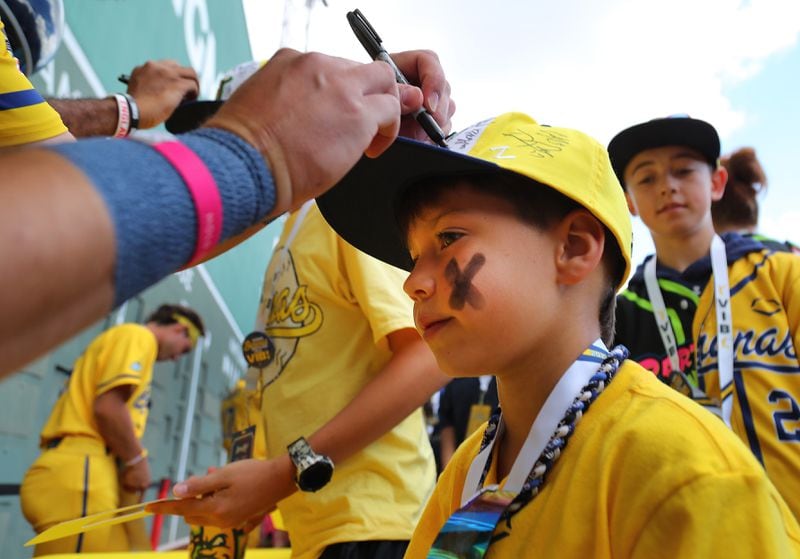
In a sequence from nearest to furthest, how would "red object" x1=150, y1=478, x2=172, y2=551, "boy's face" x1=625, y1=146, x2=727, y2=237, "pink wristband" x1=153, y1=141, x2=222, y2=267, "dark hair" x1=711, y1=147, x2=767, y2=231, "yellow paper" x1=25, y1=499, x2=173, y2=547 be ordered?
"pink wristband" x1=153, y1=141, x2=222, y2=267, "yellow paper" x1=25, y1=499, x2=173, y2=547, "boy's face" x1=625, y1=146, x2=727, y2=237, "dark hair" x1=711, y1=147, x2=767, y2=231, "red object" x1=150, y1=478, x2=172, y2=551

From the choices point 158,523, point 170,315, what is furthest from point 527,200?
point 158,523

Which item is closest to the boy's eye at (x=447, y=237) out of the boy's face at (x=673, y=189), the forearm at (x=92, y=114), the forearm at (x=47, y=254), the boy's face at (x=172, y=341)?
the forearm at (x=47, y=254)

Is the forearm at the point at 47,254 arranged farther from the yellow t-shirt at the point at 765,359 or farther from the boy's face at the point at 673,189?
the boy's face at the point at 673,189

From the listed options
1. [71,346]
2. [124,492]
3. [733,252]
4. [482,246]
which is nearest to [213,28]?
[71,346]

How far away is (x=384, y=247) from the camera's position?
1266mm

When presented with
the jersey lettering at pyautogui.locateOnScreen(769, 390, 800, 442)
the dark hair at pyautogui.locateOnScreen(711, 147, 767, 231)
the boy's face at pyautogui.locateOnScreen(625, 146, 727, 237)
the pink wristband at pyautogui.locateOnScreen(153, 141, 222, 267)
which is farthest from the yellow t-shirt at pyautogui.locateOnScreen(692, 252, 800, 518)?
the pink wristband at pyautogui.locateOnScreen(153, 141, 222, 267)

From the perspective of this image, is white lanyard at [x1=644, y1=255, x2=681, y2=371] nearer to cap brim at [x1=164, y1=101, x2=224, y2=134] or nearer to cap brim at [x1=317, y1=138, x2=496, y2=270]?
cap brim at [x1=317, y1=138, x2=496, y2=270]

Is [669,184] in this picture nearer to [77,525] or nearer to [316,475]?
[316,475]

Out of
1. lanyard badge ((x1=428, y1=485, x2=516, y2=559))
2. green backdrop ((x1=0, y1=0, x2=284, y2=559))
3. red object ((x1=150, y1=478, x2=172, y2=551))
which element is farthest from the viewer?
red object ((x1=150, y1=478, x2=172, y2=551))

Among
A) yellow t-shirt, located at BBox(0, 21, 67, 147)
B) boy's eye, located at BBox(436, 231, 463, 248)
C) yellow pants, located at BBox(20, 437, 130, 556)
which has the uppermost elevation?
yellow t-shirt, located at BBox(0, 21, 67, 147)

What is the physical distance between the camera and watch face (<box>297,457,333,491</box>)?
1189 millimetres

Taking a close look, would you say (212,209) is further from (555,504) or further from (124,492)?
(124,492)

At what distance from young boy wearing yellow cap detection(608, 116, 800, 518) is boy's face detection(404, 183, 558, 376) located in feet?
2.86

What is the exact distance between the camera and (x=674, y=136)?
2.07m
